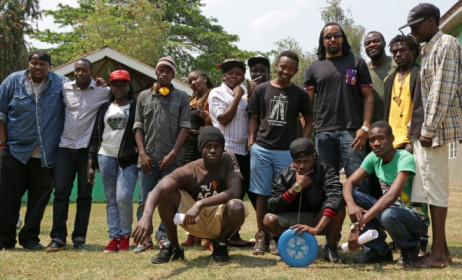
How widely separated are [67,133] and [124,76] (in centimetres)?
99

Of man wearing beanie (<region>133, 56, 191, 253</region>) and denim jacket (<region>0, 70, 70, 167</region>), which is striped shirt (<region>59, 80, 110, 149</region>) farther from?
man wearing beanie (<region>133, 56, 191, 253</region>)

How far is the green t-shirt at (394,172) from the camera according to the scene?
17.0 ft

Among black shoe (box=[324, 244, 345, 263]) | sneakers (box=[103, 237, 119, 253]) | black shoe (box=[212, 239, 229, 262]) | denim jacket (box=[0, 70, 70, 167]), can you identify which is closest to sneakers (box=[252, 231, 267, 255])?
black shoe (box=[212, 239, 229, 262])

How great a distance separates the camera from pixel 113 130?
641 cm

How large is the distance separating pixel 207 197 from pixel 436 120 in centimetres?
229

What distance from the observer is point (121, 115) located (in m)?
6.42

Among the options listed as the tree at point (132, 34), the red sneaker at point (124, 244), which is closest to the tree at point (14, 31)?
the tree at point (132, 34)

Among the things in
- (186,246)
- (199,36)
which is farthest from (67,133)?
(199,36)

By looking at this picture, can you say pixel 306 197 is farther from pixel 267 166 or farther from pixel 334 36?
pixel 334 36

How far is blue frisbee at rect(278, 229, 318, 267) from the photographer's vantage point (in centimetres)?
480

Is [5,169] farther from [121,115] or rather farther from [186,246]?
[186,246]

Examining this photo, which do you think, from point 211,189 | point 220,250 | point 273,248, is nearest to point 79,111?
point 211,189

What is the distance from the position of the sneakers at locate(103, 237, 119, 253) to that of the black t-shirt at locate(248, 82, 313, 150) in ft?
6.66

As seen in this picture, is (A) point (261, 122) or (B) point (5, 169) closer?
(A) point (261, 122)
